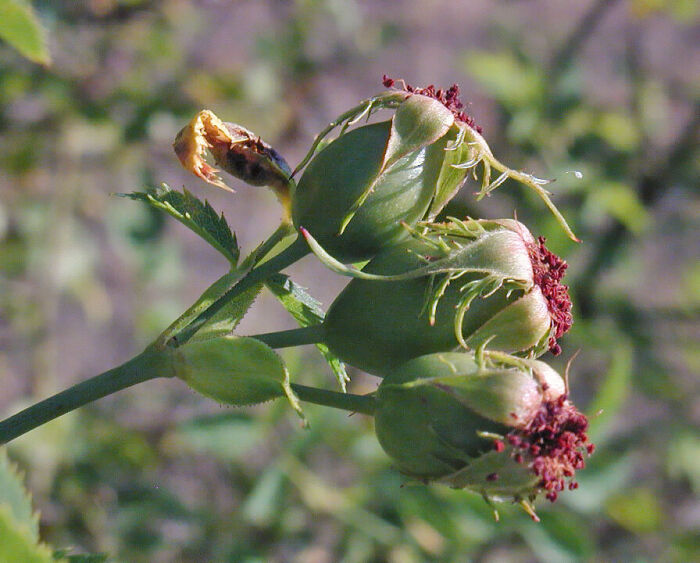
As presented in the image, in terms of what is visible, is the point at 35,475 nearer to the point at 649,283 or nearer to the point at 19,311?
the point at 19,311

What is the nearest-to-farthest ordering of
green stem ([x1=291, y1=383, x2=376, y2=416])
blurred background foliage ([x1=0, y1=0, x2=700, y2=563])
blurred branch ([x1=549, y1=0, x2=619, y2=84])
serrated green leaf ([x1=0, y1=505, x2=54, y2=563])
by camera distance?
serrated green leaf ([x1=0, y1=505, x2=54, y2=563]) < green stem ([x1=291, y1=383, x2=376, y2=416]) < blurred background foliage ([x1=0, y1=0, x2=700, y2=563]) < blurred branch ([x1=549, y1=0, x2=619, y2=84])

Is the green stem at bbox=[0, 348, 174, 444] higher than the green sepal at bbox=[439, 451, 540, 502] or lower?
lower

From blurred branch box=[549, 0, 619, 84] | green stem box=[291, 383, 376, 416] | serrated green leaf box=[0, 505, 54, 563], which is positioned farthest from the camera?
blurred branch box=[549, 0, 619, 84]

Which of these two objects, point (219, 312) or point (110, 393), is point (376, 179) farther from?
point (110, 393)

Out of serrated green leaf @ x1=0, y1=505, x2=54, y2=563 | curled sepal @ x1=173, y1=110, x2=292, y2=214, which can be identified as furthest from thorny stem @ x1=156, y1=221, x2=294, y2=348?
serrated green leaf @ x1=0, y1=505, x2=54, y2=563

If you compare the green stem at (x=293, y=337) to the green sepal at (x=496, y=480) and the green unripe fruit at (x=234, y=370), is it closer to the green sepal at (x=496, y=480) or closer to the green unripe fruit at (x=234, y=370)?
the green unripe fruit at (x=234, y=370)

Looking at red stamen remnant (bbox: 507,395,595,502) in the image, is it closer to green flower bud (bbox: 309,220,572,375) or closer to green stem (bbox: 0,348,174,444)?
green flower bud (bbox: 309,220,572,375)
